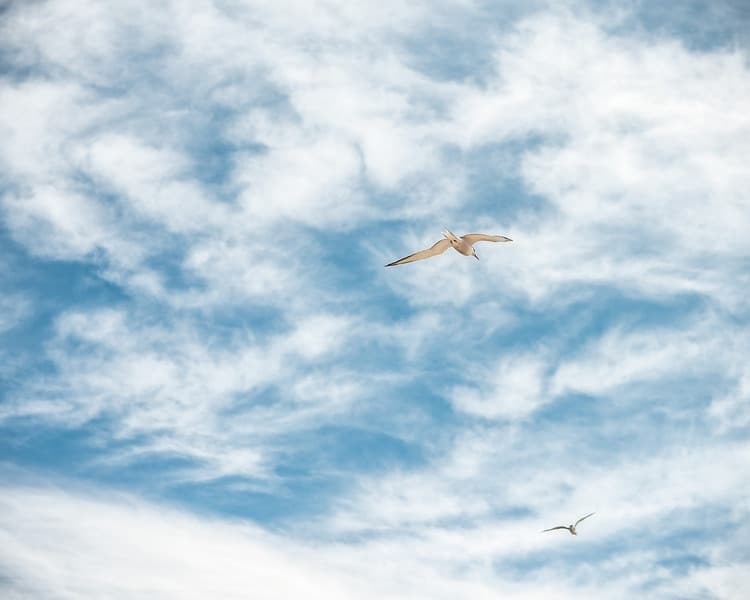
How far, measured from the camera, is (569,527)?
11938cm

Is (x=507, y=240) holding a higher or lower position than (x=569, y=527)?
higher

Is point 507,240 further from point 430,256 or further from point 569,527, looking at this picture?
point 569,527

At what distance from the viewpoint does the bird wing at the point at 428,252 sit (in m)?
90.7

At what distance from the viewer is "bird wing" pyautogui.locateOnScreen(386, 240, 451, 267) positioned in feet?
298

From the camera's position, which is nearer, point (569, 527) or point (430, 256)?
point (430, 256)

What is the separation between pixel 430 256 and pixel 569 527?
5274cm

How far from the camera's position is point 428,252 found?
91875 millimetres

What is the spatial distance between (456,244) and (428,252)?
336cm

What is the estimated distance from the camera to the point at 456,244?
91812mm

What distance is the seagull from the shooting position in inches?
3578

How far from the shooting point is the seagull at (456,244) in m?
90.9

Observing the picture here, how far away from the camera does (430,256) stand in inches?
3637

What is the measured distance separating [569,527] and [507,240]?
5185 centimetres

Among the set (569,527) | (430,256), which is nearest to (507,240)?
(430,256)
